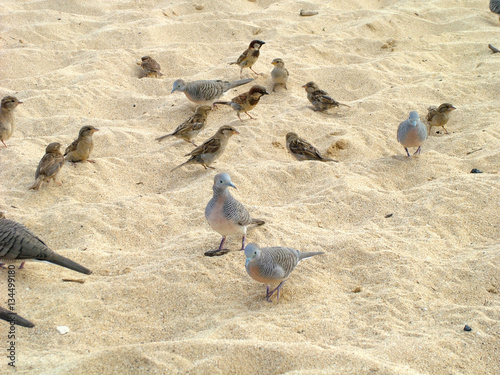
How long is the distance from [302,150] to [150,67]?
12.9 ft

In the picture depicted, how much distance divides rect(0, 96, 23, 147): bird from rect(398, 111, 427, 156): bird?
18.1ft

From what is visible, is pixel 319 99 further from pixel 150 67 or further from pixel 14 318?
pixel 14 318

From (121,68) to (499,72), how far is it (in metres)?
7.09

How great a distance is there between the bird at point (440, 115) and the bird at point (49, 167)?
17.5ft

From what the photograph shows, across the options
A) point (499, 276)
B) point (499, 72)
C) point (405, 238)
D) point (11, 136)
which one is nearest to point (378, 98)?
point (499, 72)

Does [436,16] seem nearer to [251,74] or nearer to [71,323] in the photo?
[251,74]

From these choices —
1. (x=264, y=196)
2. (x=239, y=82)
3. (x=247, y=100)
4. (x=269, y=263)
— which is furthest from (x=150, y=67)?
(x=269, y=263)

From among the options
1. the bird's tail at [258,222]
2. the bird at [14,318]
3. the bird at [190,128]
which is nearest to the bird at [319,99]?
the bird at [190,128]

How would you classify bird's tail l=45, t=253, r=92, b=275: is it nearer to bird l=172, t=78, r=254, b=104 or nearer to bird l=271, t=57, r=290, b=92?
bird l=172, t=78, r=254, b=104

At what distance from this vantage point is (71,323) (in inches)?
167

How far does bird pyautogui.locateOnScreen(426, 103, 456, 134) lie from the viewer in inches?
299

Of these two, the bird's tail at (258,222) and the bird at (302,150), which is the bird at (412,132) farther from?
the bird's tail at (258,222)

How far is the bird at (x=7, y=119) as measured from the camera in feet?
24.0

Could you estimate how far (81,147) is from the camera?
6930 mm
